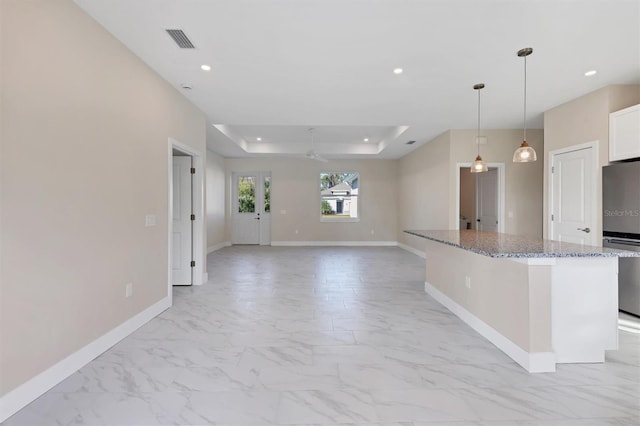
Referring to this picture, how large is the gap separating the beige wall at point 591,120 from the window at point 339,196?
5.34 meters

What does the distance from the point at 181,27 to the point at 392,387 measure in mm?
3231

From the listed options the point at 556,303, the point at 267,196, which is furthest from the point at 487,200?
the point at 267,196

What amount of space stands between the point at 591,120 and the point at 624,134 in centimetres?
51

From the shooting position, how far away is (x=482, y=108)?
15.3 feet

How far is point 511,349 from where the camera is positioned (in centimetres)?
245

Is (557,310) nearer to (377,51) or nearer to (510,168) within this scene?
(377,51)

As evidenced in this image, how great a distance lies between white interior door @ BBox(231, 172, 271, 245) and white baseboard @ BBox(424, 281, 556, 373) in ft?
22.1

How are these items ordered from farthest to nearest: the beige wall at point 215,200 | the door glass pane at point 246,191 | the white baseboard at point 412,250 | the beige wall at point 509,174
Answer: the door glass pane at point 246,191
the beige wall at point 215,200
the white baseboard at point 412,250
the beige wall at point 509,174

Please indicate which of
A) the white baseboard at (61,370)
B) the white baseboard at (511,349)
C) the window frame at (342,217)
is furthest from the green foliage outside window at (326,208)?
the white baseboard at (61,370)

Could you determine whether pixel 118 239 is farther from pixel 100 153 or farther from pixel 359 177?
pixel 359 177

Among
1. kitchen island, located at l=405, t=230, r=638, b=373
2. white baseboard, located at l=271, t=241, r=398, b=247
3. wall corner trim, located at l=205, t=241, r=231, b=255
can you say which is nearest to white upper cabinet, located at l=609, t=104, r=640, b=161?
kitchen island, located at l=405, t=230, r=638, b=373

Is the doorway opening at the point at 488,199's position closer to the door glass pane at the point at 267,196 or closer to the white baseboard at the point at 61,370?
the door glass pane at the point at 267,196

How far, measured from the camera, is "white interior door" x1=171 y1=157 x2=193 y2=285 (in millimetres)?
4566

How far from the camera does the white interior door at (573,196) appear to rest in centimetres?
404
